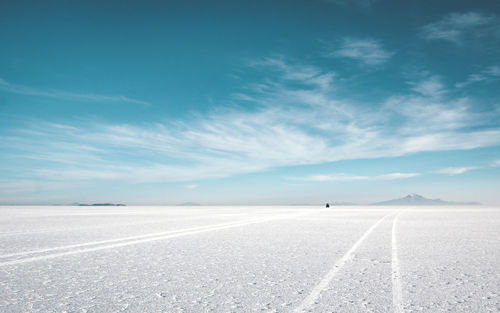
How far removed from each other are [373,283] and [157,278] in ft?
12.1

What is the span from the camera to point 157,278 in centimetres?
657

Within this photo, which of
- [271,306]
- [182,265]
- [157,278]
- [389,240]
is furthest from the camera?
[389,240]

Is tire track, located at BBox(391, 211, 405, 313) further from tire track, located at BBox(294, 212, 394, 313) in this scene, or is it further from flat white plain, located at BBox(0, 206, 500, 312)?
tire track, located at BBox(294, 212, 394, 313)

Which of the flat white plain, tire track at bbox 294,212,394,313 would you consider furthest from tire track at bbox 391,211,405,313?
tire track at bbox 294,212,394,313

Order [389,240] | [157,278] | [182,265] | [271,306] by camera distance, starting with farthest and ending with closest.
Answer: [389,240] → [182,265] → [157,278] → [271,306]

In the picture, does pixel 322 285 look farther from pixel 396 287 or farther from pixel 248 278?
pixel 248 278

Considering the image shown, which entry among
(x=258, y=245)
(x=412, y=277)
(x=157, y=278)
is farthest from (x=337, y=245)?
(x=157, y=278)

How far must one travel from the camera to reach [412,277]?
21.7ft

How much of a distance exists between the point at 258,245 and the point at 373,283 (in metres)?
5.51

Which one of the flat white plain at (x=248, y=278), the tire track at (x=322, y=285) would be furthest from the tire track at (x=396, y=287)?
the tire track at (x=322, y=285)

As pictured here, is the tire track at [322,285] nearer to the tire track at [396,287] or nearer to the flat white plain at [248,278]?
the flat white plain at [248,278]

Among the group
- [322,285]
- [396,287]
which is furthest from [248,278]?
[396,287]

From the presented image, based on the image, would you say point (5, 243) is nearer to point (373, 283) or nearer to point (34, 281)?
point (34, 281)

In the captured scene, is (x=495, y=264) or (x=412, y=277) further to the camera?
(x=495, y=264)
